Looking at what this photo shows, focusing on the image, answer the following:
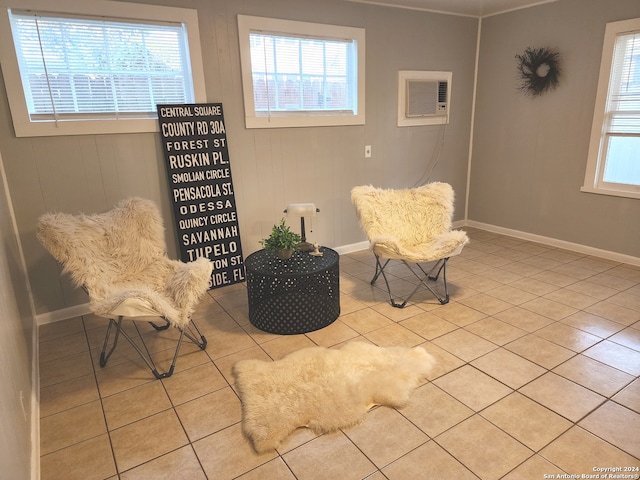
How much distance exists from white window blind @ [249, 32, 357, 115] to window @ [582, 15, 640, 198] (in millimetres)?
2292

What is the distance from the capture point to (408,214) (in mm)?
3482

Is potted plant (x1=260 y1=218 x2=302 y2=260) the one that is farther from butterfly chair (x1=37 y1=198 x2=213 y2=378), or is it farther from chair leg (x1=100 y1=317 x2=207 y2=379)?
chair leg (x1=100 y1=317 x2=207 y2=379)

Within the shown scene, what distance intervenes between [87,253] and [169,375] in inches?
35.4

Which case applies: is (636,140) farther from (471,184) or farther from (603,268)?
(471,184)

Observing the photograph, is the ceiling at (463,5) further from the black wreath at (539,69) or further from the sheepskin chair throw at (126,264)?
the sheepskin chair throw at (126,264)

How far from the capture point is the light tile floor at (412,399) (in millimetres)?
1721

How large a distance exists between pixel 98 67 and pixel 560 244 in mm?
4610

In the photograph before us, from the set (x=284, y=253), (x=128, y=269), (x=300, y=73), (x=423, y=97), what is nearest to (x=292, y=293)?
(x=284, y=253)

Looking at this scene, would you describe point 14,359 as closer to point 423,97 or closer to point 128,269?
point 128,269

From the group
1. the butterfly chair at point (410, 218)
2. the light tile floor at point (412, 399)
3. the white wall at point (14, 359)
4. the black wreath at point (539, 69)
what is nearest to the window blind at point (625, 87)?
the black wreath at point (539, 69)

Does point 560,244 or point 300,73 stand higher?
point 300,73

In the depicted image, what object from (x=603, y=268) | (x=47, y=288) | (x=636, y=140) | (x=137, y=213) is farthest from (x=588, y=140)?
(x=47, y=288)

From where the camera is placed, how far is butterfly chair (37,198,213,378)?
219cm

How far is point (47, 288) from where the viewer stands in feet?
9.85
